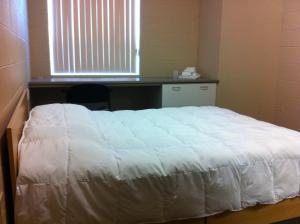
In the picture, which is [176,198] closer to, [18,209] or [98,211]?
[98,211]

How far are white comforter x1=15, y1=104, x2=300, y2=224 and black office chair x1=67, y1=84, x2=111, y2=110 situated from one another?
1.27 m

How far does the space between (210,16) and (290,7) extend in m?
0.92

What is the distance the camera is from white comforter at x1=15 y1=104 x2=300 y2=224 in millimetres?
1388

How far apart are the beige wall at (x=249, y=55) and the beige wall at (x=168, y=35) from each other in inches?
24.9

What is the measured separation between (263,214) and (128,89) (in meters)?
2.71

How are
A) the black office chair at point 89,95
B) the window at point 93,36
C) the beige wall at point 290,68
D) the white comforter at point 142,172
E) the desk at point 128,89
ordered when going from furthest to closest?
1. the window at point 93,36
2. the beige wall at point 290,68
3. the desk at point 128,89
4. the black office chair at point 89,95
5. the white comforter at point 142,172

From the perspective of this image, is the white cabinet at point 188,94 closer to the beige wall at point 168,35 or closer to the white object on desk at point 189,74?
the white object on desk at point 189,74

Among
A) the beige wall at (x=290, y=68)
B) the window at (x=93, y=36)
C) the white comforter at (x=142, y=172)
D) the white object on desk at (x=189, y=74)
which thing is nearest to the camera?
the white comforter at (x=142, y=172)

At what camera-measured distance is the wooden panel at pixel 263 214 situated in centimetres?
166

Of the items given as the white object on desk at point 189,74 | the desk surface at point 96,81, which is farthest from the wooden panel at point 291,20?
the white object on desk at point 189,74

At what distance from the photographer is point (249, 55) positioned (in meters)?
3.82

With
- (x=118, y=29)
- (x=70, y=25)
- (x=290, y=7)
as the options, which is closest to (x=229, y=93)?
(x=290, y=7)

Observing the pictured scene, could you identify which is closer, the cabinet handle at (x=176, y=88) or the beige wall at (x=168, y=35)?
the cabinet handle at (x=176, y=88)

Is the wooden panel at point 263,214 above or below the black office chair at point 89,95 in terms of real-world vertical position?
below
